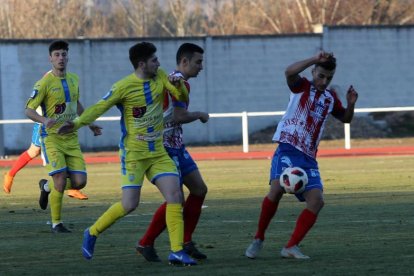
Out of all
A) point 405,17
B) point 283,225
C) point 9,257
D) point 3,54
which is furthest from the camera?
point 405,17

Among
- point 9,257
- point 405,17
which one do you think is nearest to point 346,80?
point 405,17

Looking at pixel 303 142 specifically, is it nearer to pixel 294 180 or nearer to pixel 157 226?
pixel 294 180

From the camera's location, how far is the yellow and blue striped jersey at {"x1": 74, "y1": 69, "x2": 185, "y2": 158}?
33.3 feet

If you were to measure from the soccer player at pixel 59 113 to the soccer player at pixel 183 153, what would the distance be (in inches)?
118

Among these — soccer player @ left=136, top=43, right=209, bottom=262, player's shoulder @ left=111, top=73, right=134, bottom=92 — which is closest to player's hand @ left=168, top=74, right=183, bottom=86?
soccer player @ left=136, top=43, right=209, bottom=262

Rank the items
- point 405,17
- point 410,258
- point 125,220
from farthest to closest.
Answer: point 405,17 → point 125,220 → point 410,258

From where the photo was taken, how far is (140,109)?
33.4 feet

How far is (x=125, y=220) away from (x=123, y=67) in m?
26.3

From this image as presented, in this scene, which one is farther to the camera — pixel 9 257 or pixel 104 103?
pixel 9 257

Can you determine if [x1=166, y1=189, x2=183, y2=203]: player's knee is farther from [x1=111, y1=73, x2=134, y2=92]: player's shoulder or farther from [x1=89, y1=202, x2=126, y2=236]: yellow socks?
[x1=111, y1=73, x2=134, y2=92]: player's shoulder

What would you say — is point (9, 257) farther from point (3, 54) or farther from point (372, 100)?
point (372, 100)

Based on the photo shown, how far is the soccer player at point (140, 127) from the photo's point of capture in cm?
1012

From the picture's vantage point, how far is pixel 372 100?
42406 mm

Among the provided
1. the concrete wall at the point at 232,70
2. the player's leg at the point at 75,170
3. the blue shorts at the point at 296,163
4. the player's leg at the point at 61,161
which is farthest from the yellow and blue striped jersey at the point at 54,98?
the concrete wall at the point at 232,70
